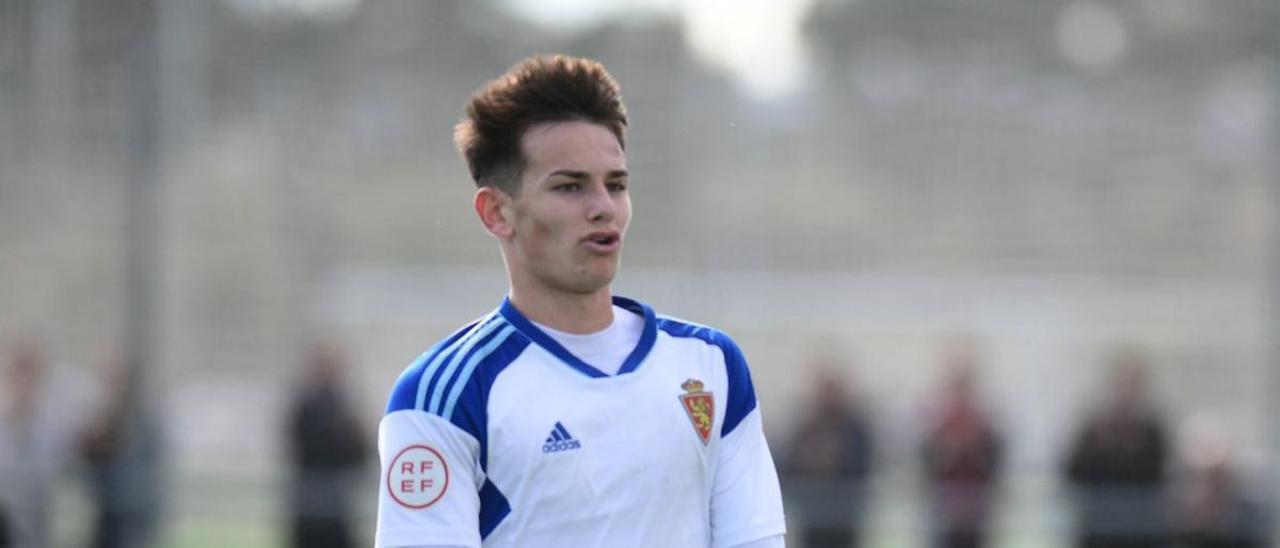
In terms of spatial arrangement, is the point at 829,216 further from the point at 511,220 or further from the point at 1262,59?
the point at 511,220

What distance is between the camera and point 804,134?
17.8 meters

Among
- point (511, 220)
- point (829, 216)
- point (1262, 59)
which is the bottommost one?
point (511, 220)

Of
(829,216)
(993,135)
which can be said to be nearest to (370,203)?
(829,216)

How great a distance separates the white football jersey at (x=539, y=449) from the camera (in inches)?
130

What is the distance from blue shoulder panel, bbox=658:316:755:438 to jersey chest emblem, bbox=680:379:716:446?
0.05m

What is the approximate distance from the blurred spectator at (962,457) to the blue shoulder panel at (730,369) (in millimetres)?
7243

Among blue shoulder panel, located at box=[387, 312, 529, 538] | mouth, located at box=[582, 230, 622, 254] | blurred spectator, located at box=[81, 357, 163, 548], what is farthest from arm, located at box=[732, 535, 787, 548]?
blurred spectator, located at box=[81, 357, 163, 548]

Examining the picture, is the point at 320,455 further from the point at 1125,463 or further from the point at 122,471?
the point at 1125,463

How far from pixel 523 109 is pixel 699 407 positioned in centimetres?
61

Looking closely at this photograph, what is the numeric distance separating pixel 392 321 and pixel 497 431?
14916mm

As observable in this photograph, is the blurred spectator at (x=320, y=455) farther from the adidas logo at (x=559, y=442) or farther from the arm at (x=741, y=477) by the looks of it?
the adidas logo at (x=559, y=442)

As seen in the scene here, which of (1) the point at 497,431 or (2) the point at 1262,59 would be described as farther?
(2) the point at 1262,59

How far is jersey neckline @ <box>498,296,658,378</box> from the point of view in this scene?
3.42 metres

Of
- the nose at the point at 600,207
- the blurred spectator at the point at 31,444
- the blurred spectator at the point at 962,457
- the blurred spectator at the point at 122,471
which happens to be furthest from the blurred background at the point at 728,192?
the nose at the point at 600,207
